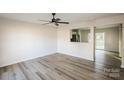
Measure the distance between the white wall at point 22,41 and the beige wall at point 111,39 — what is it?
5.38 m

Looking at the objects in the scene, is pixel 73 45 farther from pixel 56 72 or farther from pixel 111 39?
pixel 111 39

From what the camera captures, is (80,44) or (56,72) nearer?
(56,72)

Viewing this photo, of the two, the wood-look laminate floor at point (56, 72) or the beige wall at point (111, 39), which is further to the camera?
the beige wall at point (111, 39)

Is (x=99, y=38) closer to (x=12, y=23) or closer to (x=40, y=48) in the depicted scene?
(x=40, y=48)

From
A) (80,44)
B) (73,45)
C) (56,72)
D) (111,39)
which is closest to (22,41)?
(56,72)

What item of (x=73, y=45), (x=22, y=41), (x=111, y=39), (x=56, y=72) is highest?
(x=111, y=39)

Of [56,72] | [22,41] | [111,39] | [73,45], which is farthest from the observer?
[111,39]

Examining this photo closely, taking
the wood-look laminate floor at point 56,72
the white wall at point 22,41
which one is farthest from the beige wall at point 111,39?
the white wall at point 22,41

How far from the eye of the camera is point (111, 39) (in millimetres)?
8883

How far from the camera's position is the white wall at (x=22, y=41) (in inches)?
174

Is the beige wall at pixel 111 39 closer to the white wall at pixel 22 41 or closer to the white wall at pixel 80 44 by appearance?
the white wall at pixel 80 44

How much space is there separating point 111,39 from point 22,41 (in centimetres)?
753

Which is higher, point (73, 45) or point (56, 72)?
point (73, 45)
